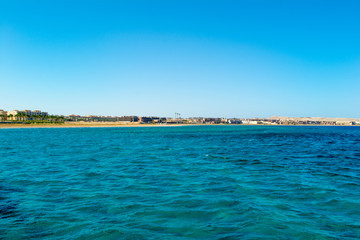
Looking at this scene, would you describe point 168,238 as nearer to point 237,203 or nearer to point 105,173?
point 237,203

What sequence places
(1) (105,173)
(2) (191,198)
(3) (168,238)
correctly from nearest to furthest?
(3) (168,238), (2) (191,198), (1) (105,173)

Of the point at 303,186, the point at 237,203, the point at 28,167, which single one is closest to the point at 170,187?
the point at 237,203

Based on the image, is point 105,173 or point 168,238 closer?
point 168,238

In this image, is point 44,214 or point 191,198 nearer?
point 44,214

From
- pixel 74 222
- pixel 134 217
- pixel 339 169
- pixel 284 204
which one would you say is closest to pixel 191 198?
pixel 134 217

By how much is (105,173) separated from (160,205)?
32.4ft

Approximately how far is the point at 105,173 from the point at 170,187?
733cm

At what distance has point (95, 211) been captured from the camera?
12.1 meters

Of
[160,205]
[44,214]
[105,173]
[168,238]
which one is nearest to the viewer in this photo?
[168,238]

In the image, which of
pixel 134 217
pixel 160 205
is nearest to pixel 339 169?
pixel 160 205

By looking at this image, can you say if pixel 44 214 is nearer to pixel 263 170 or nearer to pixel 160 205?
pixel 160 205

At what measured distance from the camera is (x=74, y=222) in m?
10.8

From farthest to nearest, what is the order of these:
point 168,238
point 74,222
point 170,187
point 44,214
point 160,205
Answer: point 170,187
point 160,205
point 44,214
point 74,222
point 168,238

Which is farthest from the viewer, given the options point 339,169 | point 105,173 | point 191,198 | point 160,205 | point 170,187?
point 339,169
